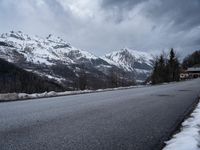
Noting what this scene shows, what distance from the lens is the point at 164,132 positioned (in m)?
6.48

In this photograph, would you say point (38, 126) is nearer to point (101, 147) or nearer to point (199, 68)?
point (101, 147)

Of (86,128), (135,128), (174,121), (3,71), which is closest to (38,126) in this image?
(86,128)

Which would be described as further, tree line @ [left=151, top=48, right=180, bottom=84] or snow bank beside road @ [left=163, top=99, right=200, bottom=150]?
tree line @ [left=151, top=48, right=180, bottom=84]

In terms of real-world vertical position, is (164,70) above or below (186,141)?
above

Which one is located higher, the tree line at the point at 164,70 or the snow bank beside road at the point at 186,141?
the tree line at the point at 164,70

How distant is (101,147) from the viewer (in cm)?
487

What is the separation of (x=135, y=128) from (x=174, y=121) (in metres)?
1.93

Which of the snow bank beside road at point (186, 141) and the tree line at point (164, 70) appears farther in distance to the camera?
the tree line at point (164, 70)

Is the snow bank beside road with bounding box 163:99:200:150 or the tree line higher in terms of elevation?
the tree line

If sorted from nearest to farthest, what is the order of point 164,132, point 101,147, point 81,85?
point 101,147, point 164,132, point 81,85

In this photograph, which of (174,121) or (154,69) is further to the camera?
(154,69)

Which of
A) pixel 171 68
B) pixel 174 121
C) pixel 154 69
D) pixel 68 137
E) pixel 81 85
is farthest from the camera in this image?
pixel 171 68

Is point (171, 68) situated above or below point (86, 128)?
above

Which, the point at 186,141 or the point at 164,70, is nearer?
the point at 186,141
